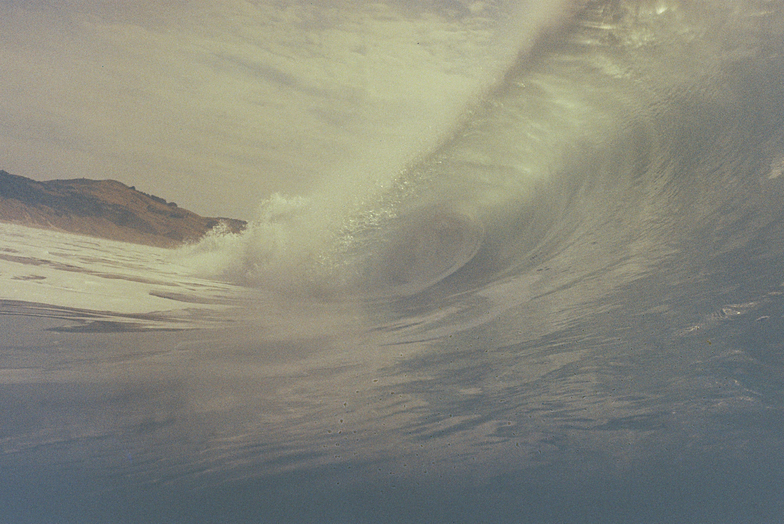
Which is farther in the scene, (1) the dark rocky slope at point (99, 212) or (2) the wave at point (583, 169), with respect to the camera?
(1) the dark rocky slope at point (99, 212)

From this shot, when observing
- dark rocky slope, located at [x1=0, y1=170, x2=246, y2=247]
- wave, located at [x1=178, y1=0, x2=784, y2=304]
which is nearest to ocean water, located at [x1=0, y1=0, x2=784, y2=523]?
wave, located at [x1=178, y1=0, x2=784, y2=304]

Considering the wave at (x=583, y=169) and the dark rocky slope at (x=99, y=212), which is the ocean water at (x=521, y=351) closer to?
the wave at (x=583, y=169)

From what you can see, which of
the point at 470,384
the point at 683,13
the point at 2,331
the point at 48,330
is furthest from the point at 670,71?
the point at 2,331

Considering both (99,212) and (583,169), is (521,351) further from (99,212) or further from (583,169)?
(99,212)

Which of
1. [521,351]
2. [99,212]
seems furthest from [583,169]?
[99,212]

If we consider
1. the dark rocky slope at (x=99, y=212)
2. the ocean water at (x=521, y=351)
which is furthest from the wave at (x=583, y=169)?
Answer: the dark rocky slope at (x=99, y=212)

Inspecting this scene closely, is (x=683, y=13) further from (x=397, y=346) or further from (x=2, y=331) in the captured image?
(x=2, y=331)

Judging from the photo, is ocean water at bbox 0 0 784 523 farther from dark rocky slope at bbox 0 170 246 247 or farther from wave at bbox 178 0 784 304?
dark rocky slope at bbox 0 170 246 247
